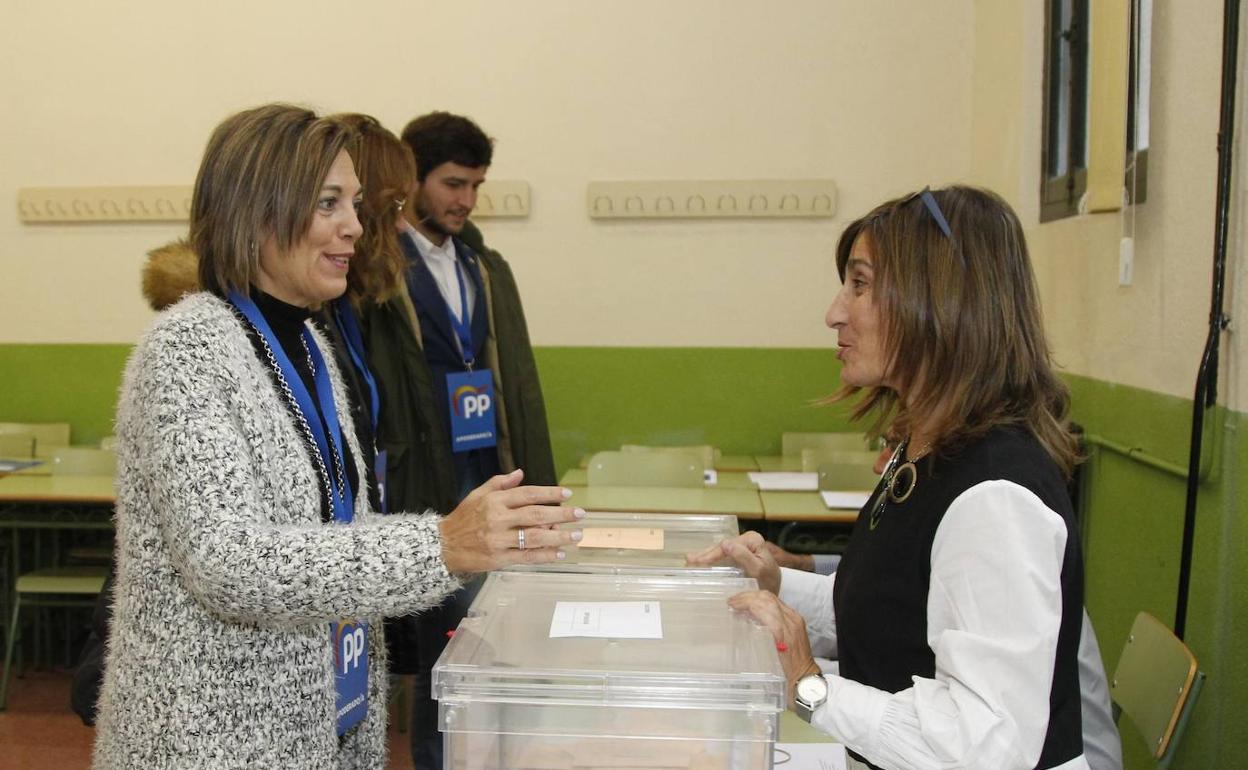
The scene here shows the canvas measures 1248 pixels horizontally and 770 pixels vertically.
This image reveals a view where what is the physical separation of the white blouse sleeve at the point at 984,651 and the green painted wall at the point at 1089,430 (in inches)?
54.9

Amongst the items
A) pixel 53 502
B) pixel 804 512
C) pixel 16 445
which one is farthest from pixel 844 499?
pixel 16 445

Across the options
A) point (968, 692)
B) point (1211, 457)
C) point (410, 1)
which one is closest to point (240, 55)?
point (410, 1)

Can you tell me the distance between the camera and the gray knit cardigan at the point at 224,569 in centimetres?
129

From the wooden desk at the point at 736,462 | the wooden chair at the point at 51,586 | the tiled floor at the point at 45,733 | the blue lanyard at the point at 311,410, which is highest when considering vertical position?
the blue lanyard at the point at 311,410

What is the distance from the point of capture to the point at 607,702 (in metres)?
1.18

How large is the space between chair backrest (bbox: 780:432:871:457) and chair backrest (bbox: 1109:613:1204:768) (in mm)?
2706

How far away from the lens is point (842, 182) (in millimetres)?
5094

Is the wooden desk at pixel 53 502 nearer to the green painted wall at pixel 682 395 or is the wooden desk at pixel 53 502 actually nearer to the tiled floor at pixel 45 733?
the tiled floor at pixel 45 733

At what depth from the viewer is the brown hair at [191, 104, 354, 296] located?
1499mm

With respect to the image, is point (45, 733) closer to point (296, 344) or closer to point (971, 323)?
point (296, 344)

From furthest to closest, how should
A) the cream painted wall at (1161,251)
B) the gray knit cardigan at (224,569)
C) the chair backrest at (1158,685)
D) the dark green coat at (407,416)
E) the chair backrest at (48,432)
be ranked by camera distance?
the chair backrest at (48,432)
the dark green coat at (407,416)
the cream painted wall at (1161,251)
the chair backrest at (1158,685)
the gray knit cardigan at (224,569)

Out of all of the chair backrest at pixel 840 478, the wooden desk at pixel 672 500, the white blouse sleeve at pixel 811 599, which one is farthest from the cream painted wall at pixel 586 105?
the white blouse sleeve at pixel 811 599

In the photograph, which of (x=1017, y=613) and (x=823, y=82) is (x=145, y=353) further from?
(x=823, y=82)

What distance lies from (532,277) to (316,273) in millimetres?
3632
